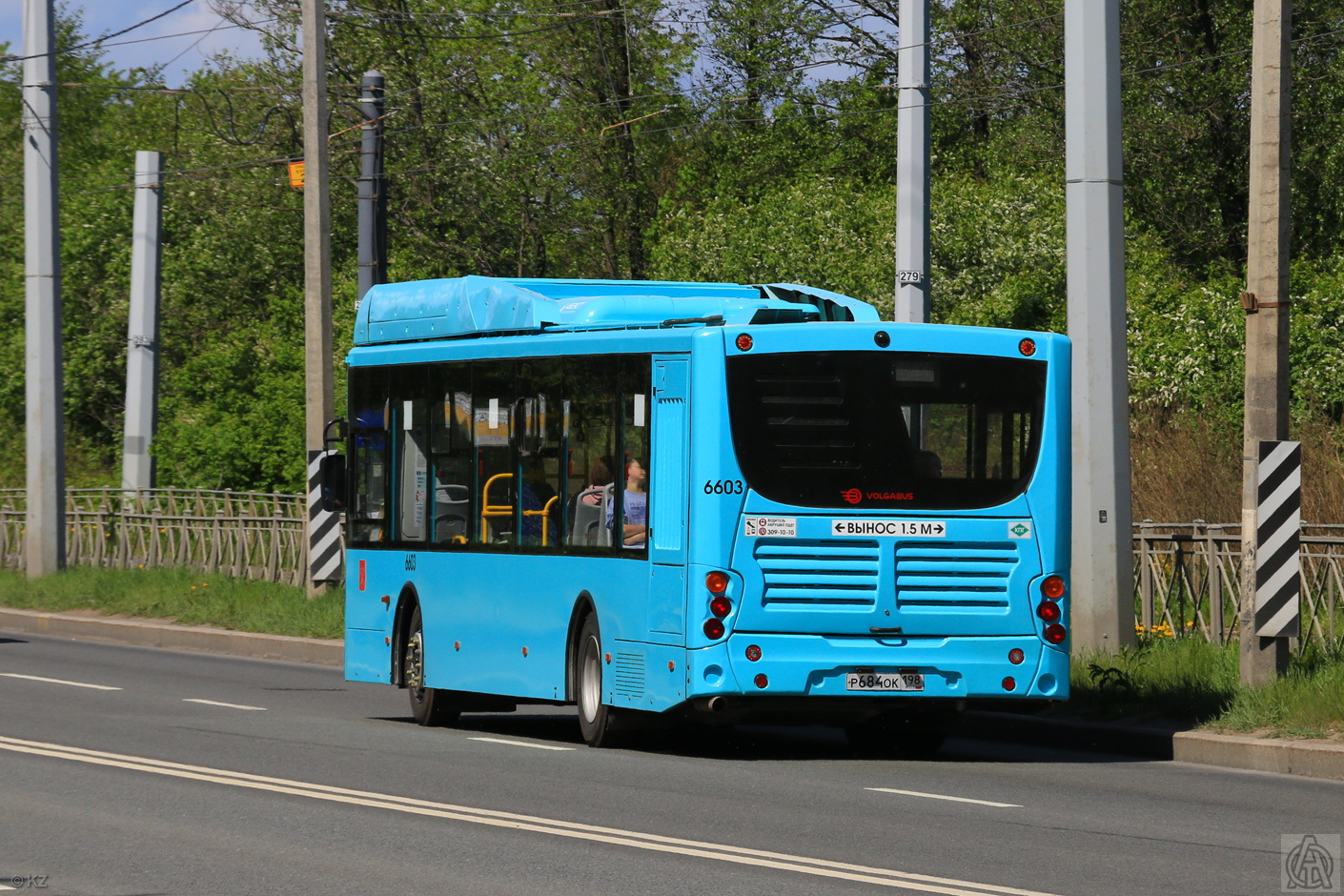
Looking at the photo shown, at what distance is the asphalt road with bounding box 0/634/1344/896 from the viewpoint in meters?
8.09

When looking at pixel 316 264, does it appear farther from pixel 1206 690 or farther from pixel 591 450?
pixel 1206 690

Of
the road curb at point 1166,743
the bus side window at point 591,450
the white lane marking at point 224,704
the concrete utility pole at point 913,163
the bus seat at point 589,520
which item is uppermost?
the concrete utility pole at point 913,163

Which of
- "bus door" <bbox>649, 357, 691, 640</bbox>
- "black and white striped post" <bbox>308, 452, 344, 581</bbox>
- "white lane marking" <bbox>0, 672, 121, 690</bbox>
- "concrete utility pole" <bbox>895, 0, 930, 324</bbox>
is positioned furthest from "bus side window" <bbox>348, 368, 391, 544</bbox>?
"black and white striped post" <bbox>308, 452, 344, 581</bbox>

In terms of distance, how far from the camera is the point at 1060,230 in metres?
34.4

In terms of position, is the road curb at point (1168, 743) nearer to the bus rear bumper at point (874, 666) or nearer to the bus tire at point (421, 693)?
the bus rear bumper at point (874, 666)

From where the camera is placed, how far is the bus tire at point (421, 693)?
15.4m

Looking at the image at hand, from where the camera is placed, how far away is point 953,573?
1256cm

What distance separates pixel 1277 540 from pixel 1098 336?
2.34 meters

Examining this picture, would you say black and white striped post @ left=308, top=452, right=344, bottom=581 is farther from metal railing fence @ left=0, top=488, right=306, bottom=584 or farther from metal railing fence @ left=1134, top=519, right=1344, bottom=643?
metal railing fence @ left=1134, top=519, right=1344, bottom=643

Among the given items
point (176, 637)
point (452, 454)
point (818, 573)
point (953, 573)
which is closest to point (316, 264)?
point (176, 637)

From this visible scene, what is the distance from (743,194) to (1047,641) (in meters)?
36.4

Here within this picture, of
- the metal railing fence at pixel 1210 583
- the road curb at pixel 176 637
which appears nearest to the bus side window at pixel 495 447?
the metal railing fence at pixel 1210 583

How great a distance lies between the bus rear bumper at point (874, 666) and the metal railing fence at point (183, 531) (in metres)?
15.7

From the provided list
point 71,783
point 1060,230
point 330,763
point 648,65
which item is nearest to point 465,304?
point 330,763
